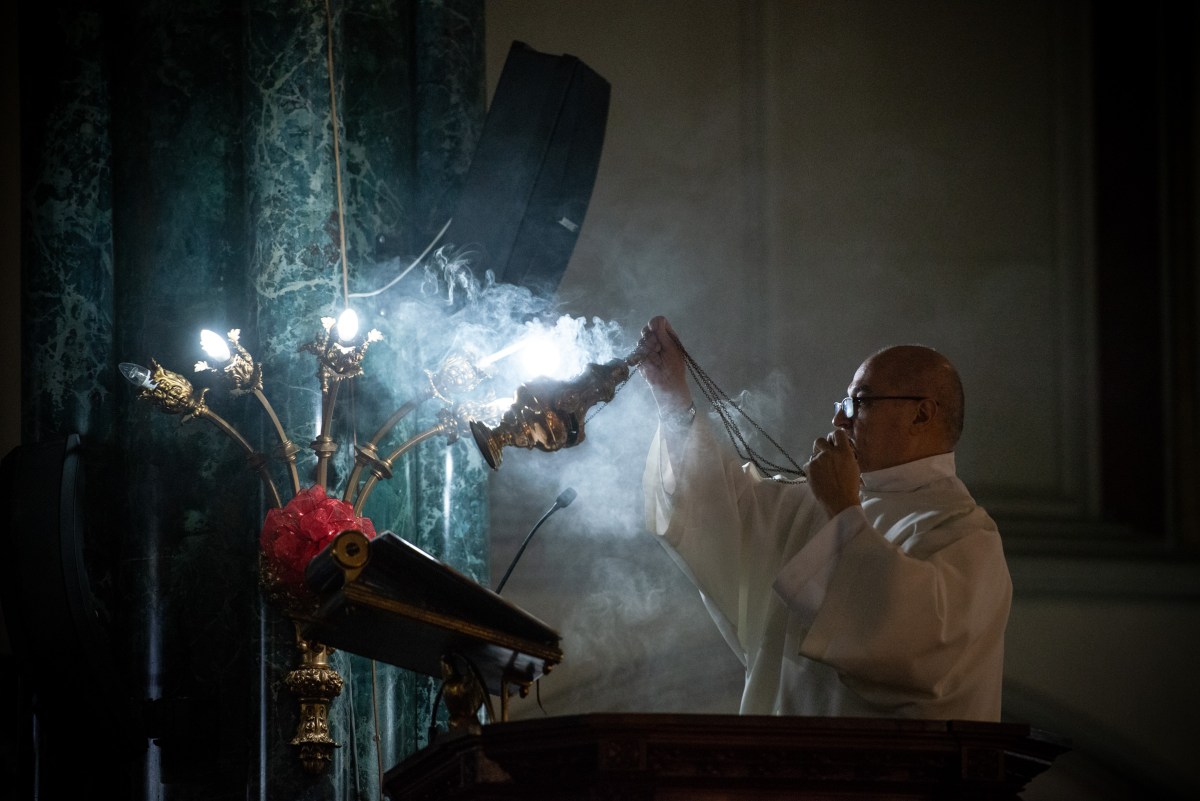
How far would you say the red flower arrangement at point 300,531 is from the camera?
379 centimetres

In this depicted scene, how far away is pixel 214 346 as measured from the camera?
4.01 meters

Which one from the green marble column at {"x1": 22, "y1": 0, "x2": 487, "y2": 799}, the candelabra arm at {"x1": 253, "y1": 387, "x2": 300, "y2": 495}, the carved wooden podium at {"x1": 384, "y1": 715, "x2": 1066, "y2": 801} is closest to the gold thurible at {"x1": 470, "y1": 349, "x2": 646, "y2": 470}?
the candelabra arm at {"x1": 253, "y1": 387, "x2": 300, "y2": 495}

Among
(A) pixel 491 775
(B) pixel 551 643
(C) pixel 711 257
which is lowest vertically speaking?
(A) pixel 491 775

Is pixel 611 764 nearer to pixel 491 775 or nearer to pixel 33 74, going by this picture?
pixel 491 775

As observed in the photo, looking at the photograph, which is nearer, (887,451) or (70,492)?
(887,451)

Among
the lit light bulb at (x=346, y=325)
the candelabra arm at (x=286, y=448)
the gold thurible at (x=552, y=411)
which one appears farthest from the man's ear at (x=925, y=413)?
the candelabra arm at (x=286, y=448)

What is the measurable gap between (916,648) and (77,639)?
2.04 m

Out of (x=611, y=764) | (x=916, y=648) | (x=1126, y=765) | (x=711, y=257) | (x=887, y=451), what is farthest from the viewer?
(x=711, y=257)

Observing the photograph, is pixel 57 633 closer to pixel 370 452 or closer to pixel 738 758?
pixel 370 452

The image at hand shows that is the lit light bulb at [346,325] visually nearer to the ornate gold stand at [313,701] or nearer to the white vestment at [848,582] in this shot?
the ornate gold stand at [313,701]

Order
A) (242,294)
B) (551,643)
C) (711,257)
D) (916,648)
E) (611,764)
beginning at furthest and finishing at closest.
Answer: (711,257)
(242,294)
(916,648)
(551,643)
(611,764)

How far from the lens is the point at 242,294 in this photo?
177 inches

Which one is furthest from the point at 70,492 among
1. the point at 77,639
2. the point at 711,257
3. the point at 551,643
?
the point at 711,257

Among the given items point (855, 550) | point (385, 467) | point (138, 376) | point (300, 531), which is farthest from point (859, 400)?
point (138, 376)
